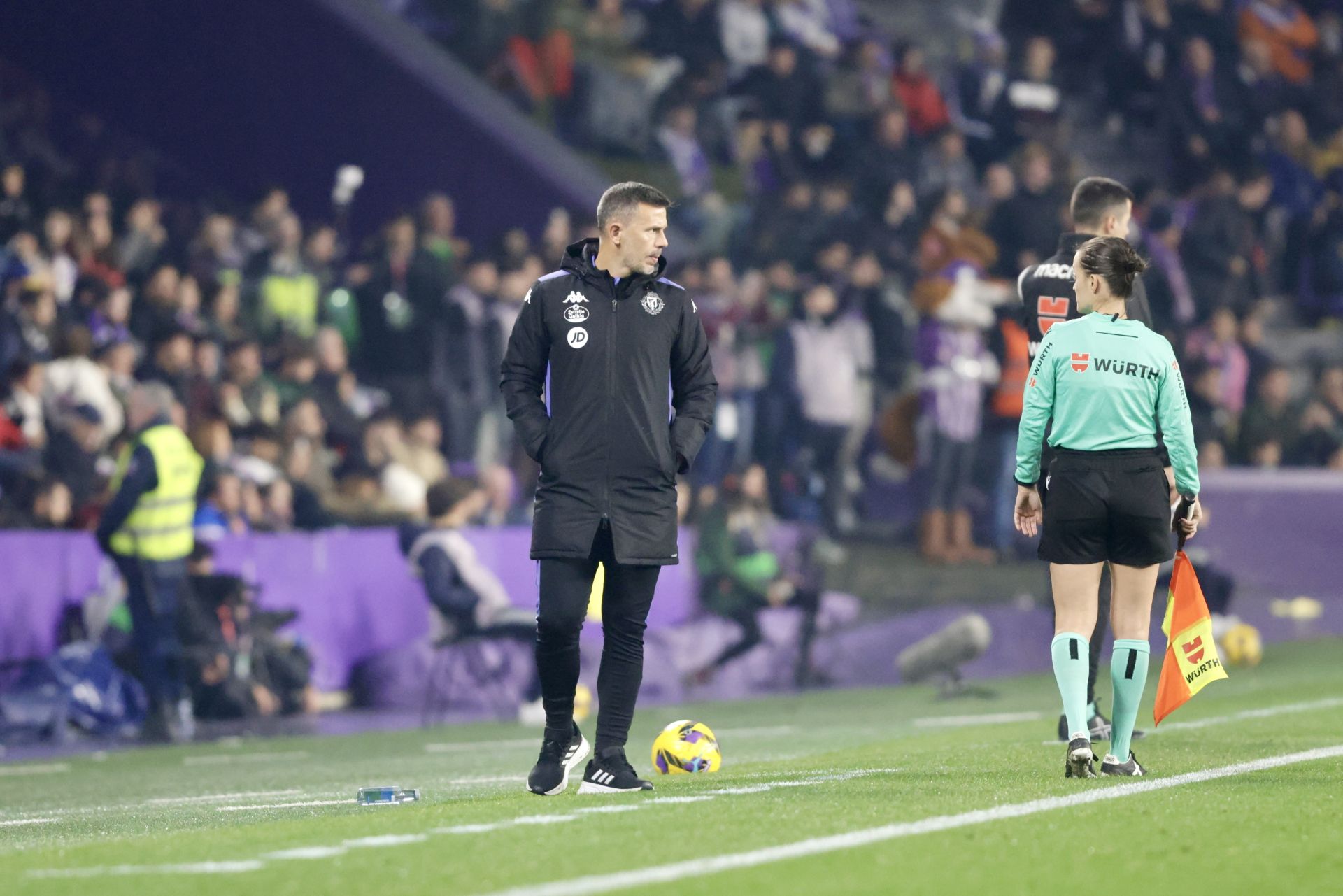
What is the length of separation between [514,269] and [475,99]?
390cm

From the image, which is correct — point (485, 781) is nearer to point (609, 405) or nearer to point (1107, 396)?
point (609, 405)

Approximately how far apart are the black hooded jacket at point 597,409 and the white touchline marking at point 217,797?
2934mm

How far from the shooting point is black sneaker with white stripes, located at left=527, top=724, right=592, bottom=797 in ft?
25.2

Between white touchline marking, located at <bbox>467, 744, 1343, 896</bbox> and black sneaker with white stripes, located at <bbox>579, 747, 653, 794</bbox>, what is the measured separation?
136 cm

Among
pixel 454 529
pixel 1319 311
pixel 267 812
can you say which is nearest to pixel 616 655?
pixel 267 812

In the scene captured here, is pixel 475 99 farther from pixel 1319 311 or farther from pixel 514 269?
pixel 1319 311

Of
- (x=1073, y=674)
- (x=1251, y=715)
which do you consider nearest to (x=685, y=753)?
(x=1073, y=674)

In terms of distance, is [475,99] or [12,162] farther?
[475,99]

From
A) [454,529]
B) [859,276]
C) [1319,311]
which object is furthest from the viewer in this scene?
[1319,311]

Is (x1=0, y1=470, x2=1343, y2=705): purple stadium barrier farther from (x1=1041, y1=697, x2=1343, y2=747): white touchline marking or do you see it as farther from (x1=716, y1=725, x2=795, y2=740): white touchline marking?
(x1=1041, y1=697, x2=1343, y2=747): white touchline marking

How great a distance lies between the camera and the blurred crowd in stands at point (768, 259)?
16062 mm

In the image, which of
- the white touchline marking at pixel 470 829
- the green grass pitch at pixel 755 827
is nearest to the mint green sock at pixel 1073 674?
the green grass pitch at pixel 755 827

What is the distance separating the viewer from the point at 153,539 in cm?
1370

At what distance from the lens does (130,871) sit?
5.91 metres
